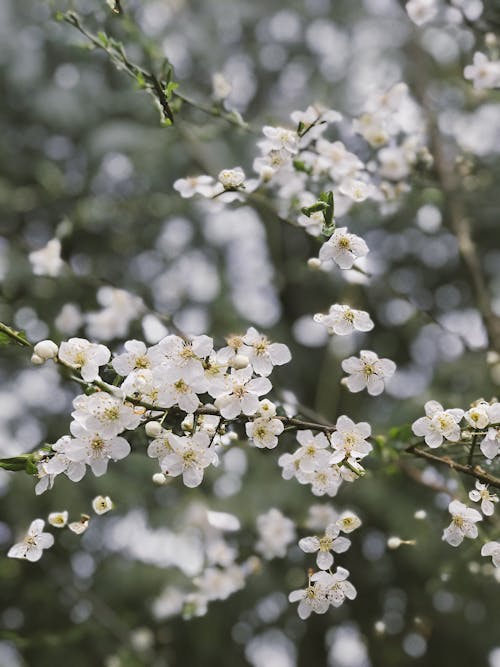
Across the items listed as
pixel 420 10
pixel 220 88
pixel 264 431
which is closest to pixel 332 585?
pixel 264 431

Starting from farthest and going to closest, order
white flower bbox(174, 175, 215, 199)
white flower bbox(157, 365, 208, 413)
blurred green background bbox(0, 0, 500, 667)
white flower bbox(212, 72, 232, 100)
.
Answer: blurred green background bbox(0, 0, 500, 667), white flower bbox(212, 72, 232, 100), white flower bbox(174, 175, 215, 199), white flower bbox(157, 365, 208, 413)

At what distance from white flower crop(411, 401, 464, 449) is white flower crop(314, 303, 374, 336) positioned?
0.16 metres

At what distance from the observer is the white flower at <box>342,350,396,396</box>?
1022 mm

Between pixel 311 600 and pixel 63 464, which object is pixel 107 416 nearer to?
pixel 63 464

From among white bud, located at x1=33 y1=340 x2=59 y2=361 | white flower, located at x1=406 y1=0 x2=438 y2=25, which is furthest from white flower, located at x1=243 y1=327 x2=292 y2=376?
white flower, located at x1=406 y1=0 x2=438 y2=25

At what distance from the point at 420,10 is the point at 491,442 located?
1.22 m

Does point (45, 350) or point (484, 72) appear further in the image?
point (484, 72)

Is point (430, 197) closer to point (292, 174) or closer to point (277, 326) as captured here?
point (292, 174)

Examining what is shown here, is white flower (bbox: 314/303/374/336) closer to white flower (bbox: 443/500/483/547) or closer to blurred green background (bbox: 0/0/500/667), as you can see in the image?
white flower (bbox: 443/500/483/547)

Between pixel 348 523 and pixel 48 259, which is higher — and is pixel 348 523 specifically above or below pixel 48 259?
above

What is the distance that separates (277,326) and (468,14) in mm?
1792

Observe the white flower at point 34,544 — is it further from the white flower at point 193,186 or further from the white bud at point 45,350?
the white flower at point 193,186

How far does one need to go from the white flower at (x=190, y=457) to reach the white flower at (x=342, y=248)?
1.04 feet

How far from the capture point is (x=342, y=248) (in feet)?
3.24
